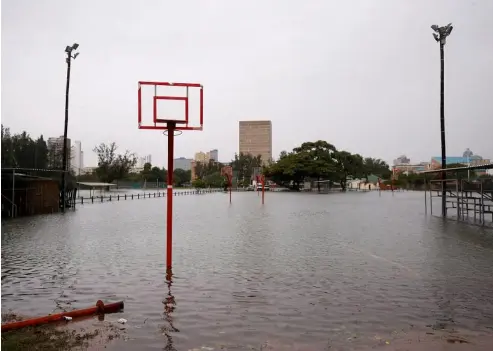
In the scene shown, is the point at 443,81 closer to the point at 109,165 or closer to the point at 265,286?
the point at 265,286

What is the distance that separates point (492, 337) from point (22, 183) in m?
23.2

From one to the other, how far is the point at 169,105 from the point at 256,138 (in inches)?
7340

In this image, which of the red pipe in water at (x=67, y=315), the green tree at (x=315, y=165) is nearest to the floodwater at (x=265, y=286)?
the red pipe in water at (x=67, y=315)

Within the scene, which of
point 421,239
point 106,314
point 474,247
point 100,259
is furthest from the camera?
point 421,239

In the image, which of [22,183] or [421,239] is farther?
[22,183]

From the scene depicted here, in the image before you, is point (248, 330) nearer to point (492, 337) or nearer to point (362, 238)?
point (492, 337)

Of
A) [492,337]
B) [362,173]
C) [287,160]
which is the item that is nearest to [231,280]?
[492,337]

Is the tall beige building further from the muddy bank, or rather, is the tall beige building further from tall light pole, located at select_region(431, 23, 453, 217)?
the muddy bank

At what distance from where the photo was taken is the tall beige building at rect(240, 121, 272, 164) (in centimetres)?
19088

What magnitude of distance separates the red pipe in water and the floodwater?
17 cm

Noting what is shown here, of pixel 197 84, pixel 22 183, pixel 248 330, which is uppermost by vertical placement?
pixel 197 84

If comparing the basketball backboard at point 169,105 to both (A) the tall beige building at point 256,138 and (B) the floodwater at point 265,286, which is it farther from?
(A) the tall beige building at point 256,138

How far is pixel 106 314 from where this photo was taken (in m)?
5.89

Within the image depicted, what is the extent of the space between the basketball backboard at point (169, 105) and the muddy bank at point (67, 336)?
3.79 m
